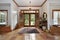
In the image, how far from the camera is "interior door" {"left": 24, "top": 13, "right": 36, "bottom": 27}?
1916 centimetres

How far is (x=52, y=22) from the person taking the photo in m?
11.9

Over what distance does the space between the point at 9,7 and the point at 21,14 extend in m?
6.27

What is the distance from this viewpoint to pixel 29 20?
19500 mm

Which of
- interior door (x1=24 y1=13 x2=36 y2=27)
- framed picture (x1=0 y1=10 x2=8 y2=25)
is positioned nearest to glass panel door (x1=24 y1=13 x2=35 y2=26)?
interior door (x1=24 y1=13 x2=36 y2=27)

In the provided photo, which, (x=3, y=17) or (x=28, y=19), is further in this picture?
(x=28, y=19)

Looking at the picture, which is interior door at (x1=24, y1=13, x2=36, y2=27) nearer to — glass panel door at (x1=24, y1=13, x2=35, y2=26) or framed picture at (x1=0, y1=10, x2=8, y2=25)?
glass panel door at (x1=24, y1=13, x2=35, y2=26)

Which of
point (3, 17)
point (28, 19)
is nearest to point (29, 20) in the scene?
point (28, 19)

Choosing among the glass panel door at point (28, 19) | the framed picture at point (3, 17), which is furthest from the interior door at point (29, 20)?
the framed picture at point (3, 17)

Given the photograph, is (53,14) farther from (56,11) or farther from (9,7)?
(9,7)

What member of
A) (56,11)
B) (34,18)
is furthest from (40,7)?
(56,11)

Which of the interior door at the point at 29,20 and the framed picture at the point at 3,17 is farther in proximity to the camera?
the interior door at the point at 29,20

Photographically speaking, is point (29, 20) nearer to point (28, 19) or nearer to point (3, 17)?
point (28, 19)

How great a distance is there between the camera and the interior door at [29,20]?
19.2 meters

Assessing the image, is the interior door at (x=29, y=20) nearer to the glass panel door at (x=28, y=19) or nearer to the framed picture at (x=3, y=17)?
the glass panel door at (x=28, y=19)
